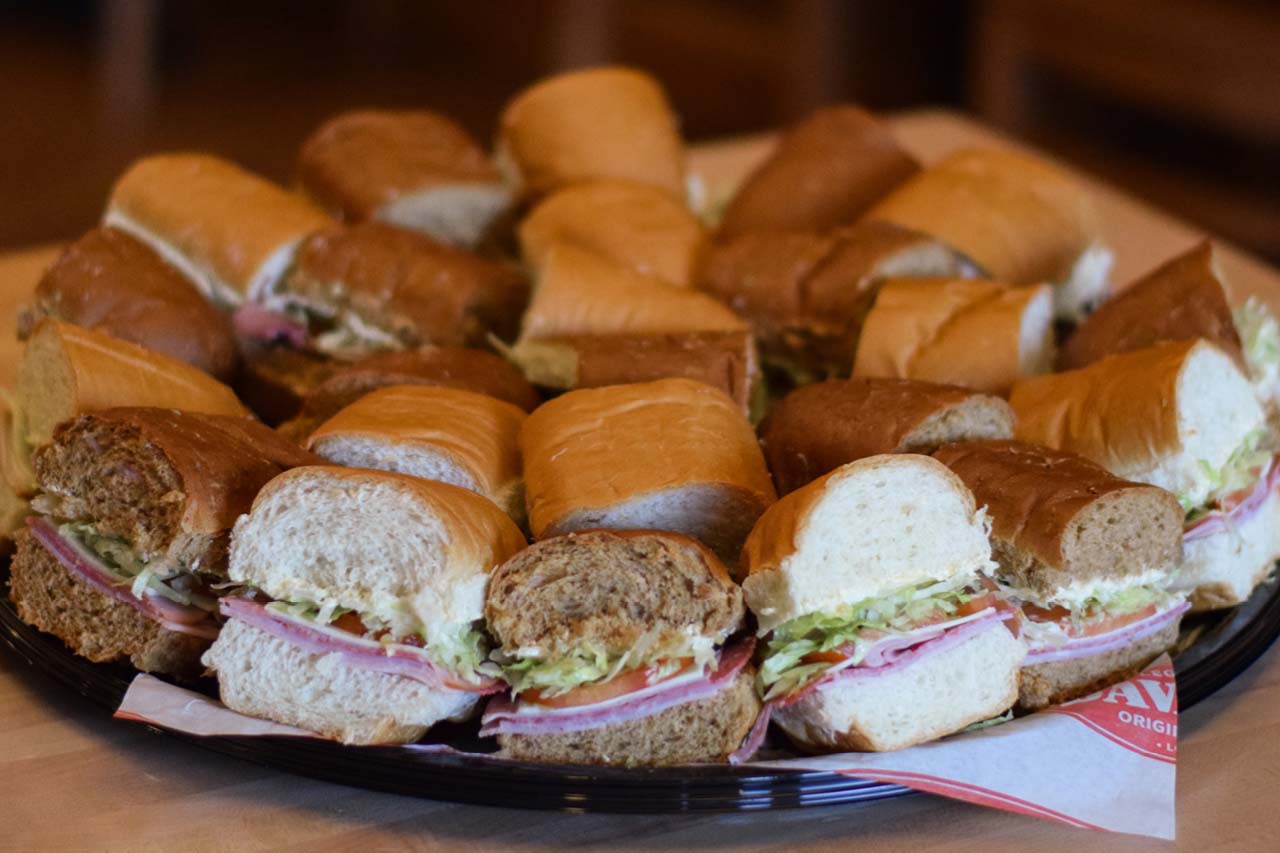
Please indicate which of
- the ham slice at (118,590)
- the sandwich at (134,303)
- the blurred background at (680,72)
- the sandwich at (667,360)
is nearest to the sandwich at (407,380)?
the sandwich at (667,360)

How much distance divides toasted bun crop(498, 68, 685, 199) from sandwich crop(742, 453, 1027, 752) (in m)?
1.99

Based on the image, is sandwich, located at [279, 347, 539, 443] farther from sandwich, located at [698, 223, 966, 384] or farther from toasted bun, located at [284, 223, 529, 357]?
sandwich, located at [698, 223, 966, 384]

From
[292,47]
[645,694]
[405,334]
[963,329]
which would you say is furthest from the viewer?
[292,47]

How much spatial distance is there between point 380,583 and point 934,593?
876mm

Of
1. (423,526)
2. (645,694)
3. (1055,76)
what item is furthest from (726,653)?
(1055,76)

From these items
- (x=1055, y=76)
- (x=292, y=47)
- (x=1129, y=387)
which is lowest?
(x=292, y=47)

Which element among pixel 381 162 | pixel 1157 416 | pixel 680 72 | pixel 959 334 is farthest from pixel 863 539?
Answer: pixel 680 72

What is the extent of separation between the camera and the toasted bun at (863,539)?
2.37 metres

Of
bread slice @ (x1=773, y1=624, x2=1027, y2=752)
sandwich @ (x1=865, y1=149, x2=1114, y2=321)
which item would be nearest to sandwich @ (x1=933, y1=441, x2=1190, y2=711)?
bread slice @ (x1=773, y1=624, x2=1027, y2=752)

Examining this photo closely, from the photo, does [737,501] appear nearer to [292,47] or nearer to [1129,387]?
[1129,387]

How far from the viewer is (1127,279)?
14.8ft

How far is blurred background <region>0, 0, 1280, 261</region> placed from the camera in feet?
23.3

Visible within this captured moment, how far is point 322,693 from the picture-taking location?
2.41m

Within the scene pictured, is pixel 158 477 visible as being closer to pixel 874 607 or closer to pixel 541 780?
pixel 541 780
